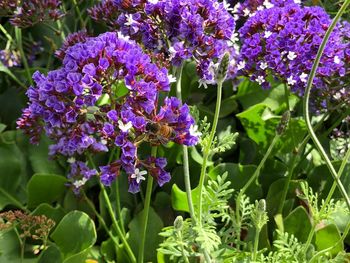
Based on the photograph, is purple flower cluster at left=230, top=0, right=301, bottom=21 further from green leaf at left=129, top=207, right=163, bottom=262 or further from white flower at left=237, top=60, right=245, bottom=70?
green leaf at left=129, top=207, right=163, bottom=262

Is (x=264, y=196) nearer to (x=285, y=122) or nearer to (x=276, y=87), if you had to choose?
(x=276, y=87)

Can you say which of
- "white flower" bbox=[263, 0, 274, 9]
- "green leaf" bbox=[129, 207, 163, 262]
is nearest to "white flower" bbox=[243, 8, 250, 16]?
"white flower" bbox=[263, 0, 274, 9]

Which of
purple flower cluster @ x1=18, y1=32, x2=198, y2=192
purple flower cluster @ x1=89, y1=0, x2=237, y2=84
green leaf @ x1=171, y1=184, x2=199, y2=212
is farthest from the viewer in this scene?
green leaf @ x1=171, y1=184, x2=199, y2=212

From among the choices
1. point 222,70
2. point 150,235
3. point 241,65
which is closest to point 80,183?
point 150,235

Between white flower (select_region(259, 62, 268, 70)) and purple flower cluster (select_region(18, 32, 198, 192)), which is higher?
purple flower cluster (select_region(18, 32, 198, 192))

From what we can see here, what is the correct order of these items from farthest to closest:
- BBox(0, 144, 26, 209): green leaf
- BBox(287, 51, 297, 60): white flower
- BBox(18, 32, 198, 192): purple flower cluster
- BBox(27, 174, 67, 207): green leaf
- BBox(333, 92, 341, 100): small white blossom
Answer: BBox(0, 144, 26, 209): green leaf < BBox(27, 174, 67, 207): green leaf < BBox(333, 92, 341, 100): small white blossom < BBox(287, 51, 297, 60): white flower < BBox(18, 32, 198, 192): purple flower cluster

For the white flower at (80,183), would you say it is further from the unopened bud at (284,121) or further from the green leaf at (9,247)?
the unopened bud at (284,121)

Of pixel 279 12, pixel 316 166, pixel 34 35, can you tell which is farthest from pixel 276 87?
pixel 34 35
